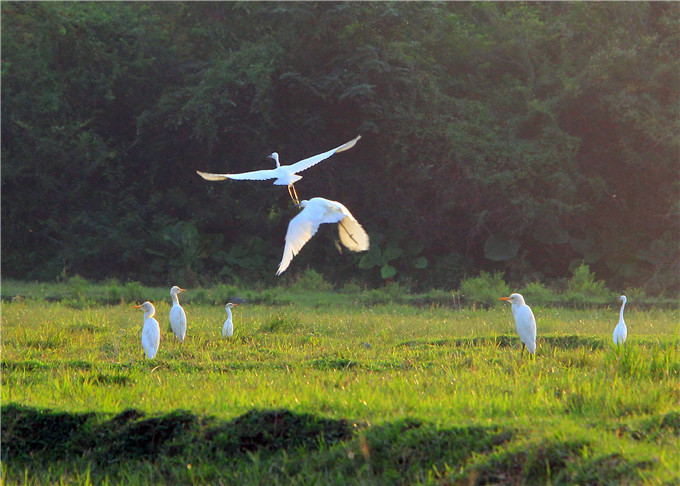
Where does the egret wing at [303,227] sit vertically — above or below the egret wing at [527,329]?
above

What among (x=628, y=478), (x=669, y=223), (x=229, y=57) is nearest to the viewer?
(x=628, y=478)

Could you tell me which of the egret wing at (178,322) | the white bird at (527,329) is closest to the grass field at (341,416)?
the white bird at (527,329)

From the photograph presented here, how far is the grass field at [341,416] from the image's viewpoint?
14.5ft

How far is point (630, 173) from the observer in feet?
59.3

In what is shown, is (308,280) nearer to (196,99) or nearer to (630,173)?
(196,99)

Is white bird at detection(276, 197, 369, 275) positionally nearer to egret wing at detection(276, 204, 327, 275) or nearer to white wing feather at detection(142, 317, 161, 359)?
egret wing at detection(276, 204, 327, 275)

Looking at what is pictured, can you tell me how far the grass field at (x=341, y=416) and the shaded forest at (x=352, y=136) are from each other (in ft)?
33.5

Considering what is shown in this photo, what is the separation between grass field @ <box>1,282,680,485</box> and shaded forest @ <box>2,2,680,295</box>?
10218 mm

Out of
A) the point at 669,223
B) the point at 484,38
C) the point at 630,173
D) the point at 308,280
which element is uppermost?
the point at 484,38

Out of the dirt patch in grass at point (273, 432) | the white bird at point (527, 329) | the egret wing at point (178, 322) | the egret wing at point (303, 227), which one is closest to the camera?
the dirt patch in grass at point (273, 432)

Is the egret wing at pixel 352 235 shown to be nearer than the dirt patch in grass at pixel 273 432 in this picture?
No

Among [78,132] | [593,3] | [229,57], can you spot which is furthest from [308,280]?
[593,3]

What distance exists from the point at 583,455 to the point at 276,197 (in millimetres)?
15810

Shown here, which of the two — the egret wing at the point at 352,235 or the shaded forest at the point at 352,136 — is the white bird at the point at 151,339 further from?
the shaded forest at the point at 352,136
